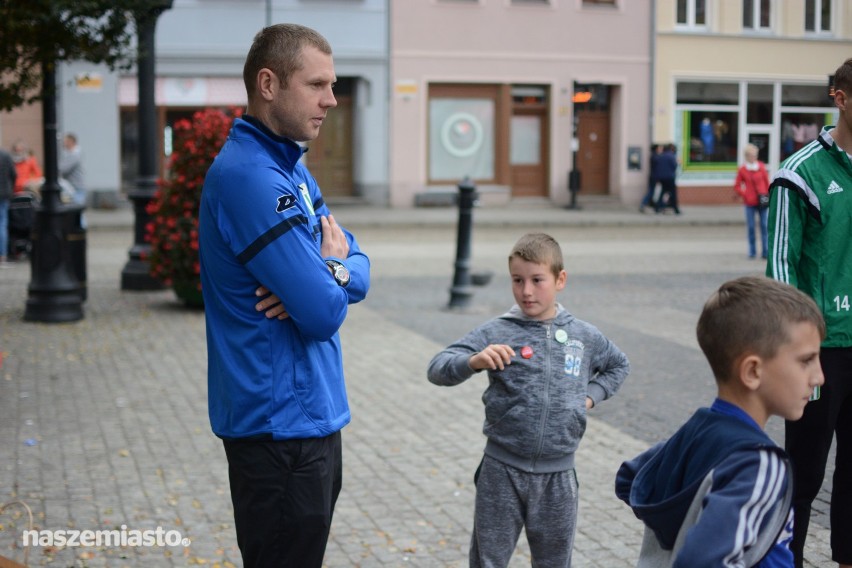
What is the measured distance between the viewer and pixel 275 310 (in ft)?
9.58

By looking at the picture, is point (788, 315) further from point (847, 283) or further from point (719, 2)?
point (719, 2)

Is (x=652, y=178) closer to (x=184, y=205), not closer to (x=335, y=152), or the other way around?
(x=335, y=152)

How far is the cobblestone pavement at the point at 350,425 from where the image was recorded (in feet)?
17.2

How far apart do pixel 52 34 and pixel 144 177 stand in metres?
4.52

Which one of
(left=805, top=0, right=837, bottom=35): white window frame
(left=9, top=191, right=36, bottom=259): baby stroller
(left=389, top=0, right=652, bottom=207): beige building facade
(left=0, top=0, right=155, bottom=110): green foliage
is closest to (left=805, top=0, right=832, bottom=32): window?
(left=805, top=0, right=837, bottom=35): white window frame

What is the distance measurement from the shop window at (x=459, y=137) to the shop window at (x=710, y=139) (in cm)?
613

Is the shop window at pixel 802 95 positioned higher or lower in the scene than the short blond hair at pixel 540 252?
higher

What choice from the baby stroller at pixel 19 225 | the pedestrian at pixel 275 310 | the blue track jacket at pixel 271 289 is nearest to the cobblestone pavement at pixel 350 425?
the pedestrian at pixel 275 310

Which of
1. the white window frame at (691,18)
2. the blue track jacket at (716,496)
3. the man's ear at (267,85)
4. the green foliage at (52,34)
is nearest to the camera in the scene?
the blue track jacket at (716,496)

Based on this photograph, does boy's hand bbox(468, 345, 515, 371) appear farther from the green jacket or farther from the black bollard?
the black bollard

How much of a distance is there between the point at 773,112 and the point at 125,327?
27.4 m

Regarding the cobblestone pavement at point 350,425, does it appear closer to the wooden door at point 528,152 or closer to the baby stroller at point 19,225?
the baby stroller at point 19,225

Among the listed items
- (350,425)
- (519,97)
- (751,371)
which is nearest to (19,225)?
(350,425)

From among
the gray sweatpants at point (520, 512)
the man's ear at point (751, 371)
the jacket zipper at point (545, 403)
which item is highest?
the man's ear at point (751, 371)
